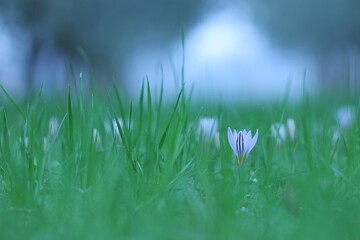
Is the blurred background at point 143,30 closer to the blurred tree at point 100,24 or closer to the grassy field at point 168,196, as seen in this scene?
the blurred tree at point 100,24

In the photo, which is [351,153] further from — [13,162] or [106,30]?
[106,30]

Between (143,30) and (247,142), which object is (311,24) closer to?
(143,30)

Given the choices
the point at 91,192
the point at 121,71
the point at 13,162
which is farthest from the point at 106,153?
the point at 121,71

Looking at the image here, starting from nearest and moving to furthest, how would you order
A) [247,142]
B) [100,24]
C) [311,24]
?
[247,142] < [100,24] < [311,24]

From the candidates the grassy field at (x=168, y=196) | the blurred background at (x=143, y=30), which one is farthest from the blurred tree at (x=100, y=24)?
the grassy field at (x=168, y=196)

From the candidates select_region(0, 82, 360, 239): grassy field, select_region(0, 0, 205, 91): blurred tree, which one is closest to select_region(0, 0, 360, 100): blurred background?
select_region(0, 0, 205, 91): blurred tree

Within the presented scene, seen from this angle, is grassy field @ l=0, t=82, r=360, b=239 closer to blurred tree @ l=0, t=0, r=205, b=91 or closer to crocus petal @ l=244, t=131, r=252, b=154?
crocus petal @ l=244, t=131, r=252, b=154

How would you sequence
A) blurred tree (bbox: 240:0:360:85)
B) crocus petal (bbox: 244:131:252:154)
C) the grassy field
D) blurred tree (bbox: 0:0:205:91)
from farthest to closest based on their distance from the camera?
blurred tree (bbox: 240:0:360:85) < blurred tree (bbox: 0:0:205:91) < crocus petal (bbox: 244:131:252:154) < the grassy field

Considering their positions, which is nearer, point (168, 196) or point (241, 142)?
point (168, 196)

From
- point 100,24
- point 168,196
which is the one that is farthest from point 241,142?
point 100,24
